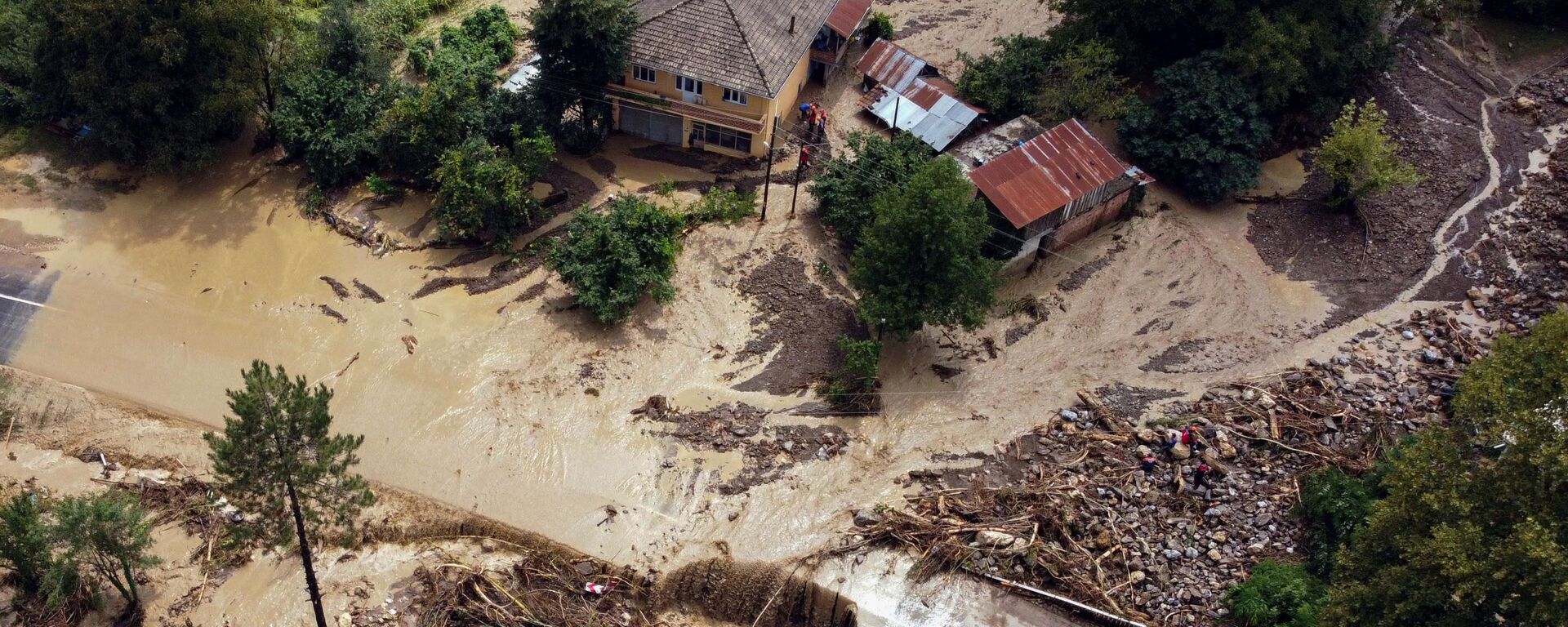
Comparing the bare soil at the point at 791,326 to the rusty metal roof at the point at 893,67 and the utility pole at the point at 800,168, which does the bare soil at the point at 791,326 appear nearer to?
the utility pole at the point at 800,168

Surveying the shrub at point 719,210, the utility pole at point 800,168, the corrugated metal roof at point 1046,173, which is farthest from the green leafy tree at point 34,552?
the corrugated metal roof at point 1046,173

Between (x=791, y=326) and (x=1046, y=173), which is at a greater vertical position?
(x=1046, y=173)

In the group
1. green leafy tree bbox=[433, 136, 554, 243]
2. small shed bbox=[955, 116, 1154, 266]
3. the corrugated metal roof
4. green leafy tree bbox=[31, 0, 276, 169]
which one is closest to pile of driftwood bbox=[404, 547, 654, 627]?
green leafy tree bbox=[433, 136, 554, 243]

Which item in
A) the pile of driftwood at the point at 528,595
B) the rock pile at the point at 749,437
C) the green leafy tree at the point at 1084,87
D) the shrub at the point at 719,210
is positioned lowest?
the pile of driftwood at the point at 528,595

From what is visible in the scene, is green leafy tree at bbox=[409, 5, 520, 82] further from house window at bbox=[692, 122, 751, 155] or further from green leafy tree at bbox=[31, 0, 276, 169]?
house window at bbox=[692, 122, 751, 155]

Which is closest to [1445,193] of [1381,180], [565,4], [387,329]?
[1381,180]

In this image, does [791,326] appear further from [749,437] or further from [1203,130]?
[1203,130]

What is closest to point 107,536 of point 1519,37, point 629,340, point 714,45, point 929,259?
point 629,340

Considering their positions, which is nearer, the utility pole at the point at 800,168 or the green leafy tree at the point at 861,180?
the green leafy tree at the point at 861,180
